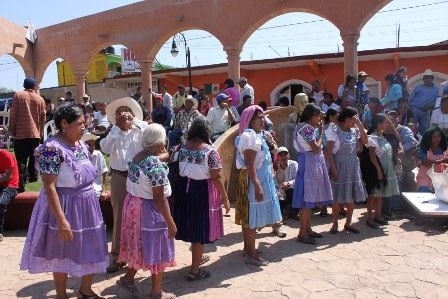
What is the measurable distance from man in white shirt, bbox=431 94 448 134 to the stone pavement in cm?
310

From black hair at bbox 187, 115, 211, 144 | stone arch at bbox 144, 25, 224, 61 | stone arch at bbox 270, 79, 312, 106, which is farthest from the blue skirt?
stone arch at bbox 270, 79, 312, 106

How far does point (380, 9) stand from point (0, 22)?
38.6 feet

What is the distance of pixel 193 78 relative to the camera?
828 inches

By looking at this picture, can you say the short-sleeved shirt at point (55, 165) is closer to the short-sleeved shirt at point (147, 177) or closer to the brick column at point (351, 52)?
the short-sleeved shirt at point (147, 177)

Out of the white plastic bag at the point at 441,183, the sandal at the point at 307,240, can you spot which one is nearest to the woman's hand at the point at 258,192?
the sandal at the point at 307,240

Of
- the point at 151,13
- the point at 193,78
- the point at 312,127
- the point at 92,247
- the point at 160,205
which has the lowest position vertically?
the point at 92,247

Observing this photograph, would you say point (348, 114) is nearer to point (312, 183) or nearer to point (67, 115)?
point (312, 183)

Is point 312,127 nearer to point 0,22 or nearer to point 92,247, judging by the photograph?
point 92,247

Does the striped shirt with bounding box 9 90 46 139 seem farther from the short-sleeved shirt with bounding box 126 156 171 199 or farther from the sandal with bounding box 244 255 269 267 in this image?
the sandal with bounding box 244 255 269 267

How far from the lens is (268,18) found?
11.3 metres

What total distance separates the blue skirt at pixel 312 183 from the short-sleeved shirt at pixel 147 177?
2.18 metres

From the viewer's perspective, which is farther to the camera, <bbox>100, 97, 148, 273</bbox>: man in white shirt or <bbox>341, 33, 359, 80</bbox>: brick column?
<bbox>341, 33, 359, 80</bbox>: brick column

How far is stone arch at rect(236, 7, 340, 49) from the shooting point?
33.8 ft

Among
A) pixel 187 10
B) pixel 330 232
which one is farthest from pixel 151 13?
pixel 330 232
